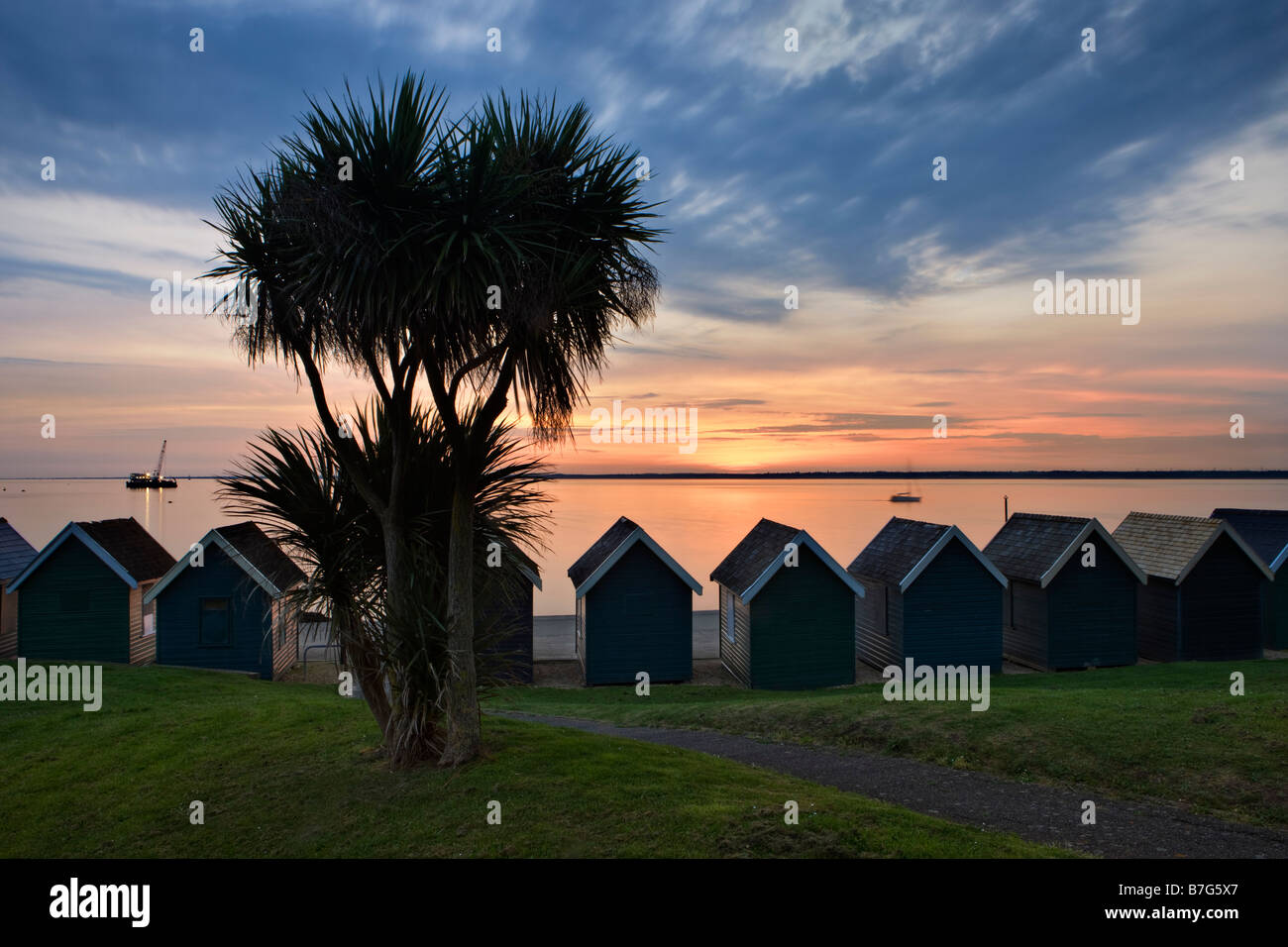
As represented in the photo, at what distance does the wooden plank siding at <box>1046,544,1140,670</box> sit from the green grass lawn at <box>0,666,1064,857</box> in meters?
18.4

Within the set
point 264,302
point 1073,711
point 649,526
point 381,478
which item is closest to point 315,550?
point 381,478

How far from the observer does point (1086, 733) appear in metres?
12.1

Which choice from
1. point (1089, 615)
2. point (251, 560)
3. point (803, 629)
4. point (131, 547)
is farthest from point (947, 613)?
point (131, 547)

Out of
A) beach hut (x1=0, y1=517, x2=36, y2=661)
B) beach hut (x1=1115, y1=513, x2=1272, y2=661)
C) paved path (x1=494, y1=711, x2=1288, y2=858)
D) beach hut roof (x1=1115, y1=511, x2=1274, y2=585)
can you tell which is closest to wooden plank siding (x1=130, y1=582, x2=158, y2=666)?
beach hut (x1=0, y1=517, x2=36, y2=661)

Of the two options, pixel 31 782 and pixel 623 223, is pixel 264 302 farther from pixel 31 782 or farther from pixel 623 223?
pixel 31 782

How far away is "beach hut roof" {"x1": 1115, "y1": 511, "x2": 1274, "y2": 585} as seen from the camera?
82.0 feet

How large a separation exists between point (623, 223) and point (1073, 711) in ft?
38.5

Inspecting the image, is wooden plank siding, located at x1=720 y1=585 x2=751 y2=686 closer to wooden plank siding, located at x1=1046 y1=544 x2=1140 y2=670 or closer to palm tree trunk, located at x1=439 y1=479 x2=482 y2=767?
wooden plank siding, located at x1=1046 y1=544 x2=1140 y2=670

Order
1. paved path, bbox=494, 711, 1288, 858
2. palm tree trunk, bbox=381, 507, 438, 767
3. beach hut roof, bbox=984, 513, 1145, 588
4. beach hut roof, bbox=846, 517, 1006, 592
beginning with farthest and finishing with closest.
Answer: beach hut roof, bbox=984, 513, 1145, 588, beach hut roof, bbox=846, 517, 1006, 592, palm tree trunk, bbox=381, 507, 438, 767, paved path, bbox=494, 711, 1288, 858

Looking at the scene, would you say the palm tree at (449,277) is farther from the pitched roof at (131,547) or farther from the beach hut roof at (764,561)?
the pitched roof at (131,547)

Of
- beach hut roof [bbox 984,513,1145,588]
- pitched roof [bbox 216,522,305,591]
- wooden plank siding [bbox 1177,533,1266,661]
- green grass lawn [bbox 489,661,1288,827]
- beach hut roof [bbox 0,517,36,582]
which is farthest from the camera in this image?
beach hut roof [bbox 0,517,36,582]

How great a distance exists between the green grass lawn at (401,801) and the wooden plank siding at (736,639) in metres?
12.1

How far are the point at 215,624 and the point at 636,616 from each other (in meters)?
13.4
